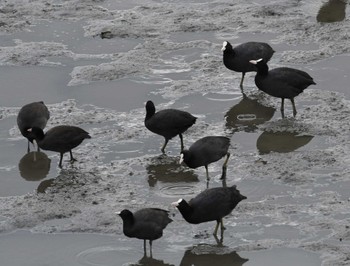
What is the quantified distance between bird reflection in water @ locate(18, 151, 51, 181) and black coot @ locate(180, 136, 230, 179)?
2.49m

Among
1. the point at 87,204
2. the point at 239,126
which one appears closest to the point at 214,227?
the point at 87,204

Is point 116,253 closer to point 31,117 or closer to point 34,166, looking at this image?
point 34,166

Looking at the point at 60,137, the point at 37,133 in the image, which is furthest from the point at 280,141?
the point at 37,133

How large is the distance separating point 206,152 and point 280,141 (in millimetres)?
1984

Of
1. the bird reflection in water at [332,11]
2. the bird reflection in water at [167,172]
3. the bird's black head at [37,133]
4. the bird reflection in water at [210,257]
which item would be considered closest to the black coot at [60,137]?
the bird's black head at [37,133]

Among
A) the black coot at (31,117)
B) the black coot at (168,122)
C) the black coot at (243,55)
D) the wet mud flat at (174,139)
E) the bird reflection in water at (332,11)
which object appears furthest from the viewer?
the bird reflection in water at (332,11)

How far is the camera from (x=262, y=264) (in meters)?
15.0

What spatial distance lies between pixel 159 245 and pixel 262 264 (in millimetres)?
1572

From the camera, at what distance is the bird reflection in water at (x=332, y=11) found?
2372 centimetres

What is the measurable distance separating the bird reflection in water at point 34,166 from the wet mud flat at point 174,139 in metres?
0.03

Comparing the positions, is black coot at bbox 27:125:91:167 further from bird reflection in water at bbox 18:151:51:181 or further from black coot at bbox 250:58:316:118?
black coot at bbox 250:58:316:118

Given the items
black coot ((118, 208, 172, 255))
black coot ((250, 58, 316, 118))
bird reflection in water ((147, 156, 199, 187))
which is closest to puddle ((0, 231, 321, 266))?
black coot ((118, 208, 172, 255))

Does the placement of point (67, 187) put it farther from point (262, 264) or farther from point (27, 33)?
point (27, 33)

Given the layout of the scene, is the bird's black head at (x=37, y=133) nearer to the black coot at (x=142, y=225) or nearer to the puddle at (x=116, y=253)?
the puddle at (x=116, y=253)
